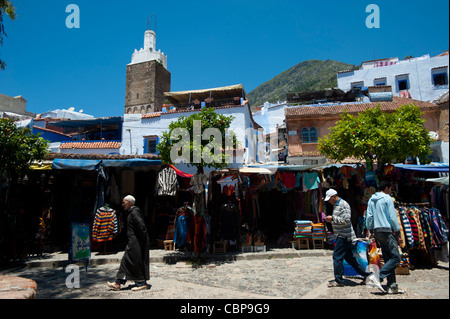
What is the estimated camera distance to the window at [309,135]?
1900 cm

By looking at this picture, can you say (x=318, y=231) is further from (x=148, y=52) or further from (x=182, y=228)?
(x=148, y=52)

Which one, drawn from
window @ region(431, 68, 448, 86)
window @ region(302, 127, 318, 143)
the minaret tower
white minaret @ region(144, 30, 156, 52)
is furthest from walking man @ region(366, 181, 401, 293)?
white minaret @ region(144, 30, 156, 52)

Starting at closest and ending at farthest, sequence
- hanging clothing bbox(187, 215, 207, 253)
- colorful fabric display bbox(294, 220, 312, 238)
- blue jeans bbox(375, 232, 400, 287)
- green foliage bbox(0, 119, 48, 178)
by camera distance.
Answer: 1. blue jeans bbox(375, 232, 400, 287)
2. green foliage bbox(0, 119, 48, 178)
3. hanging clothing bbox(187, 215, 207, 253)
4. colorful fabric display bbox(294, 220, 312, 238)

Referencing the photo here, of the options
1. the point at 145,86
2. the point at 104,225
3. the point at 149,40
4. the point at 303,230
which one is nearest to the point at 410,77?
the point at 303,230

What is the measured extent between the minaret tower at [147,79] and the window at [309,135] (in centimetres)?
2127

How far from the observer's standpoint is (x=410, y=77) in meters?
25.9

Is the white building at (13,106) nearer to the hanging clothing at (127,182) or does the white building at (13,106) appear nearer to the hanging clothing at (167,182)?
the hanging clothing at (127,182)

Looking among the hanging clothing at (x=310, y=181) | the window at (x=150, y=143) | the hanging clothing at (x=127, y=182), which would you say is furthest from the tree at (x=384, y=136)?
the window at (x=150, y=143)

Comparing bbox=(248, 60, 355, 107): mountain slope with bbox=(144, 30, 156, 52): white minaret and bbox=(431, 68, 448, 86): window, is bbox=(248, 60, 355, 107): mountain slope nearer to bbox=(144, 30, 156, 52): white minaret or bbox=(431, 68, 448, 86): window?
bbox=(144, 30, 156, 52): white minaret

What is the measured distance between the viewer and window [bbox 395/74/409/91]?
1025 inches

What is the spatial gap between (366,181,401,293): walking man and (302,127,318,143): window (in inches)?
579

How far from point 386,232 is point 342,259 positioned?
0.91m
